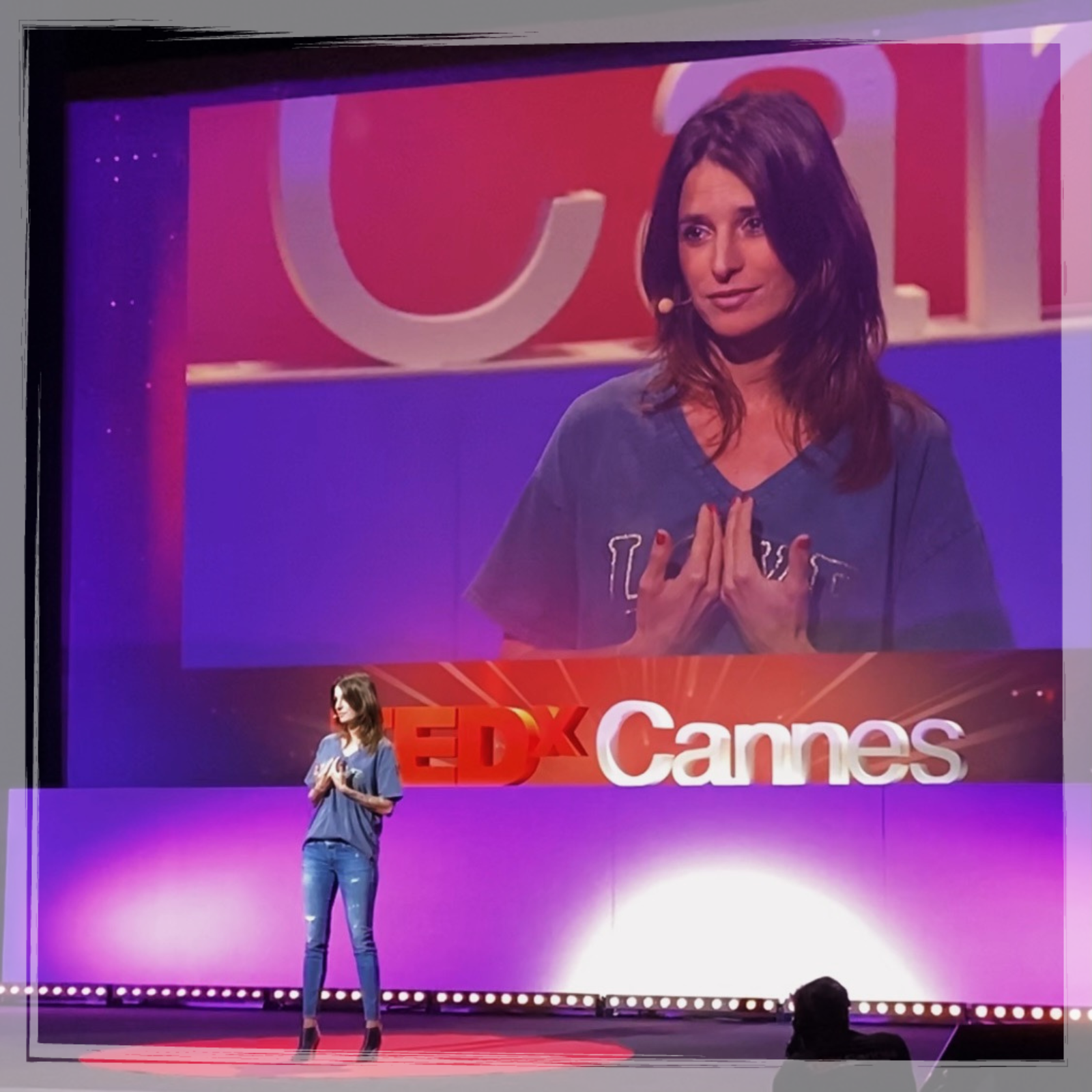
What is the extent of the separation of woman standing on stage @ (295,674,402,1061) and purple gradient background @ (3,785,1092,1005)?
5.86 feet

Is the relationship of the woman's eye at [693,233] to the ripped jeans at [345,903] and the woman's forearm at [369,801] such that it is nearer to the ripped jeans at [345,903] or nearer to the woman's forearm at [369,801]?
the woman's forearm at [369,801]

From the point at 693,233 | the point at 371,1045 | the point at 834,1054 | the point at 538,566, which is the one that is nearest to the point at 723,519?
the point at 538,566

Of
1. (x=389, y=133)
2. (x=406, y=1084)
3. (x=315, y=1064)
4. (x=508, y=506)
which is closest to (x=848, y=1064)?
(x=406, y=1084)

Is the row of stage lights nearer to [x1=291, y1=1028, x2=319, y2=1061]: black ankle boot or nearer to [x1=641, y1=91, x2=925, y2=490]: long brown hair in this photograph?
[x1=291, y1=1028, x2=319, y2=1061]: black ankle boot

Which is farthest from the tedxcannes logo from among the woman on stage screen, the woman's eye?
the woman's eye

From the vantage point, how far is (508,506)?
363 inches

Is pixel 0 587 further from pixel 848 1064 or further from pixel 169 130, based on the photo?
pixel 848 1064

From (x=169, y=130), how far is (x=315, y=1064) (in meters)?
5.15

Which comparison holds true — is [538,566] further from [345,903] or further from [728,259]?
[345,903]

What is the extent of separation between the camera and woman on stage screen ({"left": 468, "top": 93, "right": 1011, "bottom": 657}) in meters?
8.65

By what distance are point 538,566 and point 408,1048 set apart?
253 centimetres

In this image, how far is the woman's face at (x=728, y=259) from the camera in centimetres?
896

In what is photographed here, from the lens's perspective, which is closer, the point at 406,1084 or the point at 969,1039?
the point at 969,1039

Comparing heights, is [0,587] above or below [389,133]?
below
